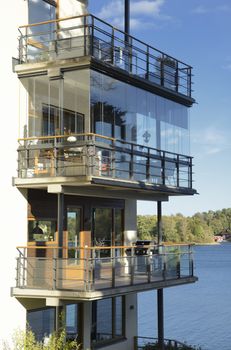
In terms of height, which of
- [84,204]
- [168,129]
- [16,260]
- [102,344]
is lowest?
[102,344]

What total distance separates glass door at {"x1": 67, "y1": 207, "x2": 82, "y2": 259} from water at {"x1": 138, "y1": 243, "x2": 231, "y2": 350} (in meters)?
19.5

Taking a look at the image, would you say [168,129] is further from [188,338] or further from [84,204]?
[188,338]

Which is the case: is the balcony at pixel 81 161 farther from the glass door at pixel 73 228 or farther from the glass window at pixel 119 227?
the glass window at pixel 119 227

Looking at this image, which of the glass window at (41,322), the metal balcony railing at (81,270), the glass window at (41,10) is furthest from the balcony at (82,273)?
the glass window at (41,10)

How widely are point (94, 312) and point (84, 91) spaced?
24.6ft

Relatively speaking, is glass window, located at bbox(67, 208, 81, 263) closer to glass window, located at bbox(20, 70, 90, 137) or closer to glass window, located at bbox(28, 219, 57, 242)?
glass window, located at bbox(28, 219, 57, 242)

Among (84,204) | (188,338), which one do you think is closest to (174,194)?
(84,204)

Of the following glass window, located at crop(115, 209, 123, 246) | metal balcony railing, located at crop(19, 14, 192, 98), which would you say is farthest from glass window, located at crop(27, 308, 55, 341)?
metal balcony railing, located at crop(19, 14, 192, 98)

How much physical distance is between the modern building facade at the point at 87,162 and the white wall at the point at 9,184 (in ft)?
0.51


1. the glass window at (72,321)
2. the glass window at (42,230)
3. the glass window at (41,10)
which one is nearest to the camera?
the glass window at (42,230)

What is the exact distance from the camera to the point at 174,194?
22.3 m

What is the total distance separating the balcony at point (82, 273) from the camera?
16.4 m

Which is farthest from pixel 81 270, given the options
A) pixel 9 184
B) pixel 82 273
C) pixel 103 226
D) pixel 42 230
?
pixel 103 226

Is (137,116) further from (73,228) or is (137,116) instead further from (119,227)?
(119,227)
